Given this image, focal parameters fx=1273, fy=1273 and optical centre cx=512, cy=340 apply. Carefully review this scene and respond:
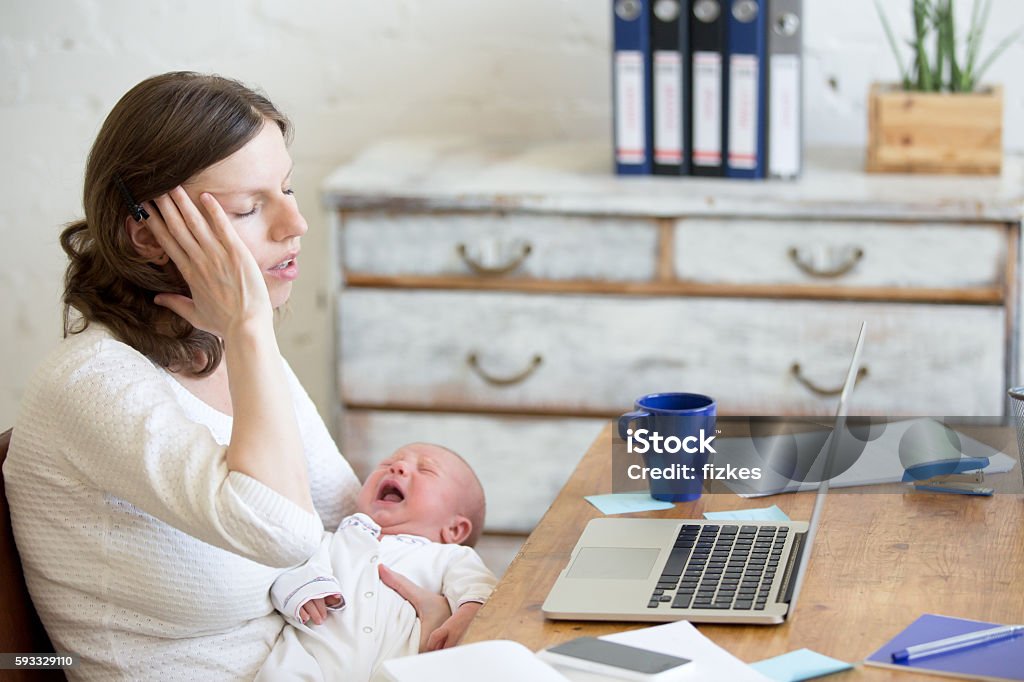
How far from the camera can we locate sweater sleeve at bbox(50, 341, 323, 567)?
1.18 m

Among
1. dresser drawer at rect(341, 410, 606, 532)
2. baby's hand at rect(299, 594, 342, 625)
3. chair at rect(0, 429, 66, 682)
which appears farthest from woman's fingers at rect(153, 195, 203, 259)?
dresser drawer at rect(341, 410, 606, 532)

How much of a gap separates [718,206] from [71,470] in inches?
51.7

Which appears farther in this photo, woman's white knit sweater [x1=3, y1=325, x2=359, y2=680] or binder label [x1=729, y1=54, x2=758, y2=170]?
binder label [x1=729, y1=54, x2=758, y2=170]

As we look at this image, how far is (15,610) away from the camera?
129cm

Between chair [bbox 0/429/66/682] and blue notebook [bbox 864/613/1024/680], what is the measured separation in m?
0.82

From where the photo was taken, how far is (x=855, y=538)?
4.12ft

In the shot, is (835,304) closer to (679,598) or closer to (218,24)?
(679,598)

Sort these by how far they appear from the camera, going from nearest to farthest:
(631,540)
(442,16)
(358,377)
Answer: (631,540)
(358,377)
(442,16)

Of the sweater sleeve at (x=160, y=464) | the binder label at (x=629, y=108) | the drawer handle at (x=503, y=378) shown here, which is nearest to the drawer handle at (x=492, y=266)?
the drawer handle at (x=503, y=378)

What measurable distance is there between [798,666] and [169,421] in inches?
24.7

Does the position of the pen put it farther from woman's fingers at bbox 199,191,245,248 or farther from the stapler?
woman's fingers at bbox 199,191,245,248

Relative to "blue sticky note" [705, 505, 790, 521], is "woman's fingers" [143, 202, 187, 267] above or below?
above

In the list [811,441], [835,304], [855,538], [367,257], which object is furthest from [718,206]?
[855,538]

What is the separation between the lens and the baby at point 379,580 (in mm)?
1349
